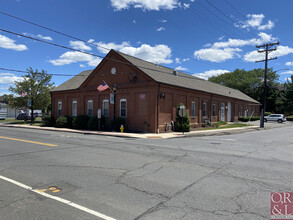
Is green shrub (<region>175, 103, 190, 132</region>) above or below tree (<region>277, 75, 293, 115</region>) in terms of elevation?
below

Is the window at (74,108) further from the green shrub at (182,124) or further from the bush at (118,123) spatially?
the green shrub at (182,124)

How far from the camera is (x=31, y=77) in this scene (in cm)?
3466

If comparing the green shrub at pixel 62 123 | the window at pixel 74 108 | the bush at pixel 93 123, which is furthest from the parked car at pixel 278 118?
the green shrub at pixel 62 123

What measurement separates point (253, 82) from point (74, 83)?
55.7 meters

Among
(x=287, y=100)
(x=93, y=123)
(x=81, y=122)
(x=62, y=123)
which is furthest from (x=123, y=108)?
(x=287, y=100)

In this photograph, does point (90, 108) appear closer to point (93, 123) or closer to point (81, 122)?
point (81, 122)

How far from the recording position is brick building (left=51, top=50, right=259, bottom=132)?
70.3 feet

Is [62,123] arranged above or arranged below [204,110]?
below

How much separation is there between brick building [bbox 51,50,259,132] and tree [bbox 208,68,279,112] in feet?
130

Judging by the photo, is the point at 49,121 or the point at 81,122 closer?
the point at 81,122

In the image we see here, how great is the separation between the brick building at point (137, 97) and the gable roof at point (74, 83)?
2.18 ft

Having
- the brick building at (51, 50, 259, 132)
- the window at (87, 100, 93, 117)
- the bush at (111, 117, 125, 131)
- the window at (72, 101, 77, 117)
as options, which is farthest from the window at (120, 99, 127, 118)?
the window at (72, 101, 77, 117)

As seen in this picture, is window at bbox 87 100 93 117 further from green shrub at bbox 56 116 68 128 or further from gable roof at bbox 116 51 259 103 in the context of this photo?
gable roof at bbox 116 51 259 103

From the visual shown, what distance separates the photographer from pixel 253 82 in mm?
67875
